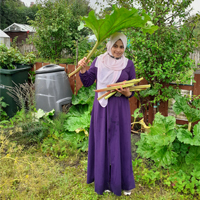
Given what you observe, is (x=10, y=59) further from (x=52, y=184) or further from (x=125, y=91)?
(x=125, y=91)

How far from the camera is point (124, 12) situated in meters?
1.43

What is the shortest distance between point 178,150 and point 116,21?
68.9 inches

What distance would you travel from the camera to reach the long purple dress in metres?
1.92

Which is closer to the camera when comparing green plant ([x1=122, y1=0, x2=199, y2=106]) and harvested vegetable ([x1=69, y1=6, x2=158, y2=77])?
harvested vegetable ([x1=69, y1=6, x2=158, y2=77])

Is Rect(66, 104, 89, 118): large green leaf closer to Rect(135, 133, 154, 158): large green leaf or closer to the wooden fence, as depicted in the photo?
the wooden fence

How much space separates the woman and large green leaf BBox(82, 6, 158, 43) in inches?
9.1

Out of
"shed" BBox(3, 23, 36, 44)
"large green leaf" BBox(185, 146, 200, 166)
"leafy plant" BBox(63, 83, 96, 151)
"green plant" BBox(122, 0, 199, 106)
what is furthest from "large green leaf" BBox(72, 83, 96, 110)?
"shed" BBox(3, 23, 36, 44)

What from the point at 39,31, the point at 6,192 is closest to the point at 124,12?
the point at 6,192

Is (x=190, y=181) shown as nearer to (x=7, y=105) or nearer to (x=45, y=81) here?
(x=45, y=81)

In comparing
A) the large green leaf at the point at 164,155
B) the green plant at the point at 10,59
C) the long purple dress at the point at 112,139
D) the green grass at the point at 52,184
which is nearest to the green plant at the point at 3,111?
the green plant at the point at 10,59

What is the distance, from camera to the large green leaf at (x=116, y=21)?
56.3 inches

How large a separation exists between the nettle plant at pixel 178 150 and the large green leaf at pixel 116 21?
1248mm

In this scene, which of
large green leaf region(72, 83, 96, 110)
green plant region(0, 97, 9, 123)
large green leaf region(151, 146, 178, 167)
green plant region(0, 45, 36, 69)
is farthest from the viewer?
green plant region(0, 45, 36, 69)

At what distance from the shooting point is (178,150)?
2.38m
